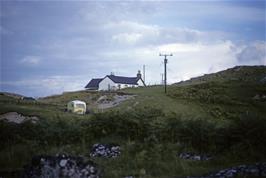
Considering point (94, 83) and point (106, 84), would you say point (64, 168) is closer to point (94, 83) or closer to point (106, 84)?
point (106, 84)

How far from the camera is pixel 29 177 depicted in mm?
16281

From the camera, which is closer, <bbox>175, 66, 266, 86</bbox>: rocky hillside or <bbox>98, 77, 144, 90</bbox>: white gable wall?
<bbox>175, 66, 266, 86</bbox>: rocky hillside

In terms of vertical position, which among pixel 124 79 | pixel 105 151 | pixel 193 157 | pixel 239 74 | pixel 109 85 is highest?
pixel 239 74

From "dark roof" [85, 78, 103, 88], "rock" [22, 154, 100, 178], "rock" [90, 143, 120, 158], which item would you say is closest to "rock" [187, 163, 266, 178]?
"rock" [22, 154, 100, 178]

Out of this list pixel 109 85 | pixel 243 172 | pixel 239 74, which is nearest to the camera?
pixel 243 172

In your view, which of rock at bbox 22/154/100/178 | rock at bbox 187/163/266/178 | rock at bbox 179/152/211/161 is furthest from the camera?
rock at bbox 179/152/211/161

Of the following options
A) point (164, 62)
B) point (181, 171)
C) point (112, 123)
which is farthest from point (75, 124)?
point (164, 62)

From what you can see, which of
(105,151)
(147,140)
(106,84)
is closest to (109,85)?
(106,84)

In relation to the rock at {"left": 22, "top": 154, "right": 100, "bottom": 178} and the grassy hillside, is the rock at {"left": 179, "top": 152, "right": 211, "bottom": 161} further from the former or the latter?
the rock at {"left": 22, "top": 154, "right": 100, "bottom": 178}

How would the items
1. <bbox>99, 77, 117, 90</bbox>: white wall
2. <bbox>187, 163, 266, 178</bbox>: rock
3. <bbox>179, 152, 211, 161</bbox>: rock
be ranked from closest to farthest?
<bbox>187, 163, 266, 178</bbox>: rock, <bbox>179, 152, 211, 161</bbox>: rock, <bbox>99, 77, 117, 90</bbox>: white wall

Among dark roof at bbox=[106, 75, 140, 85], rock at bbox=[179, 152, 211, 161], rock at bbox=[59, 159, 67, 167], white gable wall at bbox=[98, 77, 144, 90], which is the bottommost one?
rock at bbox=[179, 152, 211, 161]

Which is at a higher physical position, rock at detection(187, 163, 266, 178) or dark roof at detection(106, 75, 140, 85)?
dark roof at detection(106, 75, 140, 85)

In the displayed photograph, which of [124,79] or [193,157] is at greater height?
[124,79]

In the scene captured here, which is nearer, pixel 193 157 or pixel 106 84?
pixel 193 157
